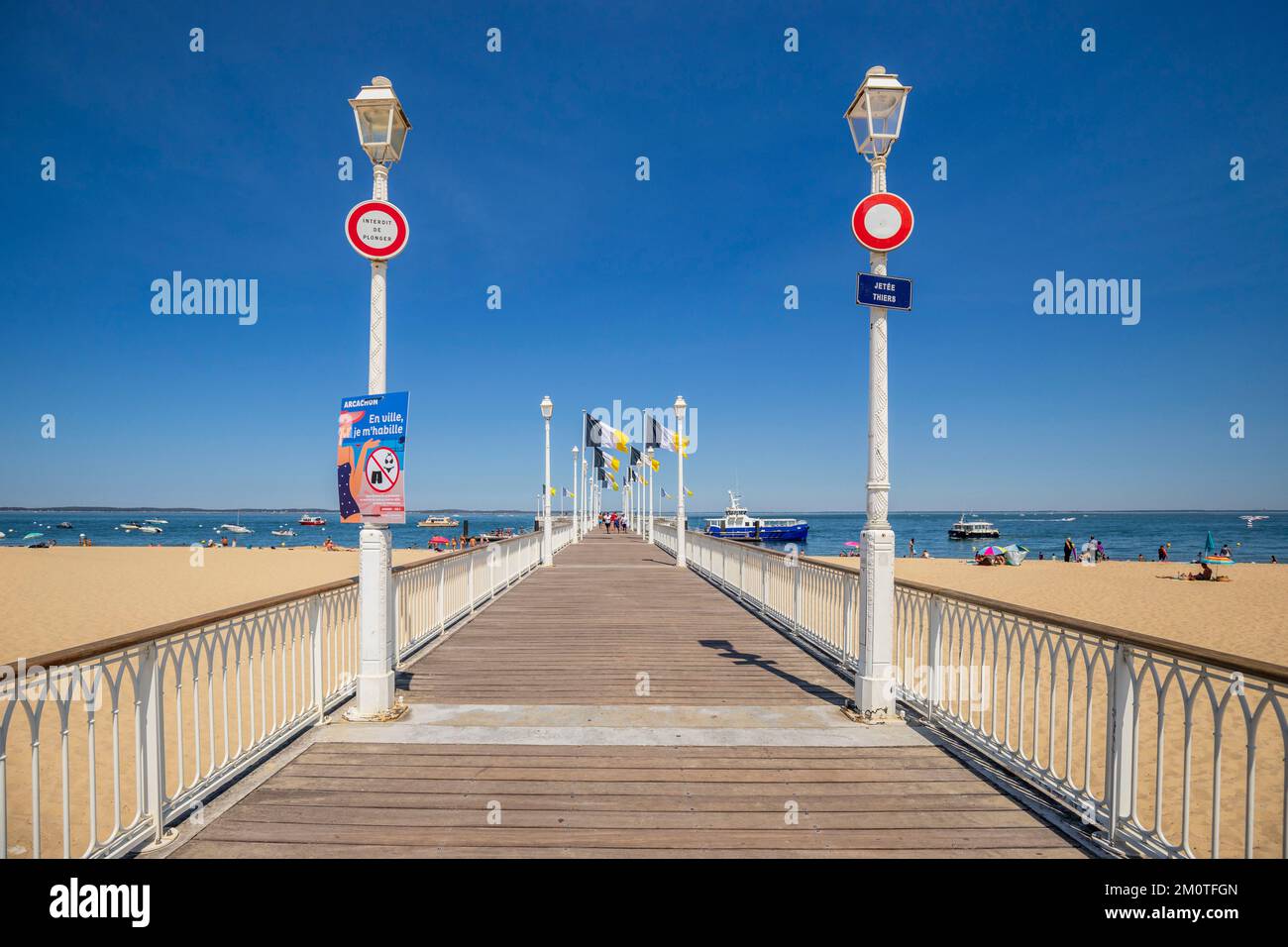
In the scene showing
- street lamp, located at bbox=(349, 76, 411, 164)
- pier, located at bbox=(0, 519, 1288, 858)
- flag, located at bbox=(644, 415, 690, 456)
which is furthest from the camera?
flag, located at bbox=(644, 415, 690, 456)

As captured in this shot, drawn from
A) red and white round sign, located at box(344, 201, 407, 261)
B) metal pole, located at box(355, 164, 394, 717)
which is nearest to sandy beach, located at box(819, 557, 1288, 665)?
metal pole, located at box(355, 164, 394, 717)

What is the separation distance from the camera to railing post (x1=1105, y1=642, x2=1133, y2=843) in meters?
3.43

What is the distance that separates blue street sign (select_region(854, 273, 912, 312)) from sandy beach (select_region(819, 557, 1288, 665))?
483 centimetres

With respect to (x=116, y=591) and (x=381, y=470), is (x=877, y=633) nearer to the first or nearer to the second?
(x=381, y=470)

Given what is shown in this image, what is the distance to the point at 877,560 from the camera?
5.38 meters

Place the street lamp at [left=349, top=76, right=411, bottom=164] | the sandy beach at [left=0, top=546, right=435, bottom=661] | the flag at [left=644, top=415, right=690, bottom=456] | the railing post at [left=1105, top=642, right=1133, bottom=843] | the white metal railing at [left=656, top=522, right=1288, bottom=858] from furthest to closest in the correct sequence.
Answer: the flag at [left=644, top=415, right=690, bottom=456] → the sandy beach at [left=0, top=546, right=435, bottom=661] → the street lamp at [left=349, top=76, right=411, bottom=164] → the railing post at [left=1105, top=642, right=1133, bottom=843] → the white metal railing at [left=656, top=522, right=1288, bottom=858]

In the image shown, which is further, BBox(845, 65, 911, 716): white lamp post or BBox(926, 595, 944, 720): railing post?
BBox(845, 65, 911, 716): white lamp post

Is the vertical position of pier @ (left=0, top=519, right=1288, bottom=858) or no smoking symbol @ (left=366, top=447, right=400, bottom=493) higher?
no smoking symbol @ (left=366, top=447, right=400, bottom=493)

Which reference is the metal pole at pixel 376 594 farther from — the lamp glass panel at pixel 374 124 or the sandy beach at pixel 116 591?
the sandy beach at pixel 116 591

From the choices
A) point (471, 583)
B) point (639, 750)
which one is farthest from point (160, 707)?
point (471, 583)

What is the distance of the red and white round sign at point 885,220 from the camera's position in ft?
17.8

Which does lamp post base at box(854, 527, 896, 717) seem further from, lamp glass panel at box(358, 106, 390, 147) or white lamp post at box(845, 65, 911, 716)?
lamp glass panel at box(358, 106, 390, 147)

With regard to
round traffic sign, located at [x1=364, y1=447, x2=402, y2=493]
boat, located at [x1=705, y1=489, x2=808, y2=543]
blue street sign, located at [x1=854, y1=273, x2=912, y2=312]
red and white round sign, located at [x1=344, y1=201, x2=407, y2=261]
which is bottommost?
boat, located at [x1=705, y1=489, x2=808, y2=543]

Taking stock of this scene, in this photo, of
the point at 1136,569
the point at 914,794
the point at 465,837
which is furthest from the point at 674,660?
the point at 1136,569
